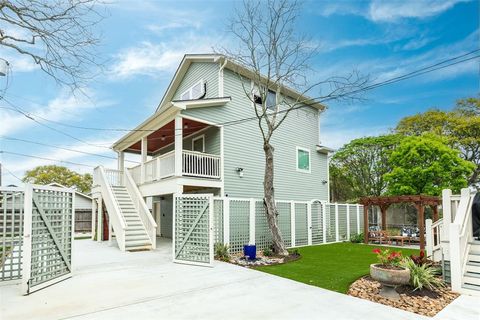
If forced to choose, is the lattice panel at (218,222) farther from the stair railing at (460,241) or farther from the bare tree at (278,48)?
the stair railing at (460,241)

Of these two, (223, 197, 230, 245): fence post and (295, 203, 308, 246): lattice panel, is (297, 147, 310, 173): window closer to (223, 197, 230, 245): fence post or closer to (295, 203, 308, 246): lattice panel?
(295, 203, 308, 246): lattice panel

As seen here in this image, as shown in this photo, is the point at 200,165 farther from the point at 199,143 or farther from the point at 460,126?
the point at 460,126

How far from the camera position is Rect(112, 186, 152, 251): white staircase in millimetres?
11183

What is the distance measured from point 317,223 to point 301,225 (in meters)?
1.27

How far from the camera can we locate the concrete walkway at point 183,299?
177 inches

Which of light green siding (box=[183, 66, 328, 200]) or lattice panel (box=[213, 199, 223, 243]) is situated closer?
lattice panel (box=[213, 199, 223, 243])

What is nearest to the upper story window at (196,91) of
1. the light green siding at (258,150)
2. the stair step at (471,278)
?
the light green siding at (258,150)

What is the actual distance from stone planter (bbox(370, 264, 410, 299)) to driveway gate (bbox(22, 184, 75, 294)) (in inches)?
249

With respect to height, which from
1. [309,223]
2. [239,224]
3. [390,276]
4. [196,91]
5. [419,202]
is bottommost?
[309,223]

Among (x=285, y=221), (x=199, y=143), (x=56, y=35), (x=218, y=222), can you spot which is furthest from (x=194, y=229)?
(x=199, y=143)

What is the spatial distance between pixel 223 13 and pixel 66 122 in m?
10.3

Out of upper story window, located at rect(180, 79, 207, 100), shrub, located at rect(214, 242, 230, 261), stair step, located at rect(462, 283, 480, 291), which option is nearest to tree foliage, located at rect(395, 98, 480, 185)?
upper story window, located at rect(180, 79, 207, 100)

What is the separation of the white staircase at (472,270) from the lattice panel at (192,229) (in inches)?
225

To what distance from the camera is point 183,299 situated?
204 inches
